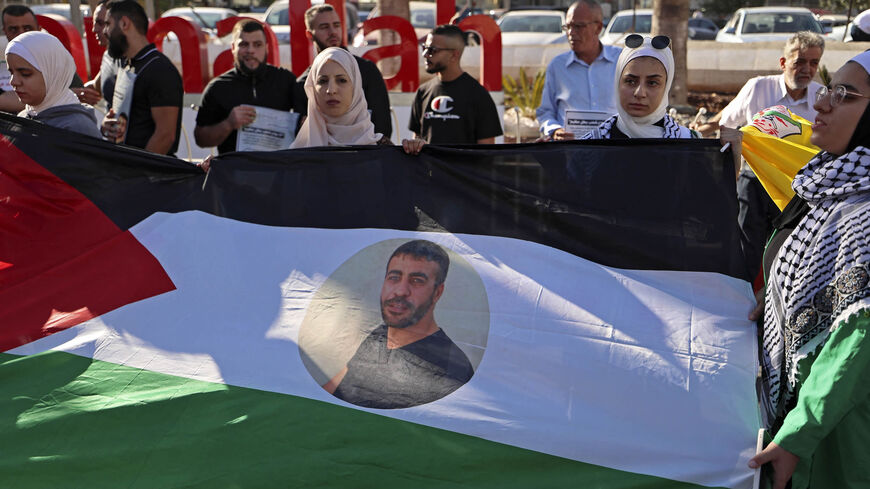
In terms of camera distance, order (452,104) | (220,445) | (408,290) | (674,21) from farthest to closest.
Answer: (674,21) < (452,104) < (408,290) < (220,445)

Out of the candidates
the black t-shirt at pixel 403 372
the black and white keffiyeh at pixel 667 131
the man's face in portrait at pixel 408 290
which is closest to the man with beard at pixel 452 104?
the black and white keffiyeh at pixel 667 131

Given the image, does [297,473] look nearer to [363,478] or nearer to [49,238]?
[363,478]

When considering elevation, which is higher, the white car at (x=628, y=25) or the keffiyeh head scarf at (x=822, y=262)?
the white car at (x=628, y=25)

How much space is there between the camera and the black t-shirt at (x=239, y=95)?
4.88m

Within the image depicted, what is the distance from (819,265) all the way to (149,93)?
3475 millimetres

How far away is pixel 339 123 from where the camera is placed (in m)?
3.85

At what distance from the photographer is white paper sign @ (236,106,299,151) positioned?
464 centimetres

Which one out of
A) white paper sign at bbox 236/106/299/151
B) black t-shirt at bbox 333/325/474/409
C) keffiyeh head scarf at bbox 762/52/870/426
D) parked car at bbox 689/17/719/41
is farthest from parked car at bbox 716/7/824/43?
black t-shirt at bbox 333/325/474/409

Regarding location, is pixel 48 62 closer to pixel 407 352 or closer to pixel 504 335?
pixel 407 352

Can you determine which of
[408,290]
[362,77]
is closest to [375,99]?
[362,77]

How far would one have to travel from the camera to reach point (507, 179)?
2982 mm

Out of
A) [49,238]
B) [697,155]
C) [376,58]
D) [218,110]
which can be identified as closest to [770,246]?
[697,155]

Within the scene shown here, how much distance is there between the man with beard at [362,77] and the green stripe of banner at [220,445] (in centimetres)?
225

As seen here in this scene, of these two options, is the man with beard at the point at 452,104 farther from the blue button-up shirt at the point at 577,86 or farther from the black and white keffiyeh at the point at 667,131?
the black and white keffiyeh at the point at 667,131
